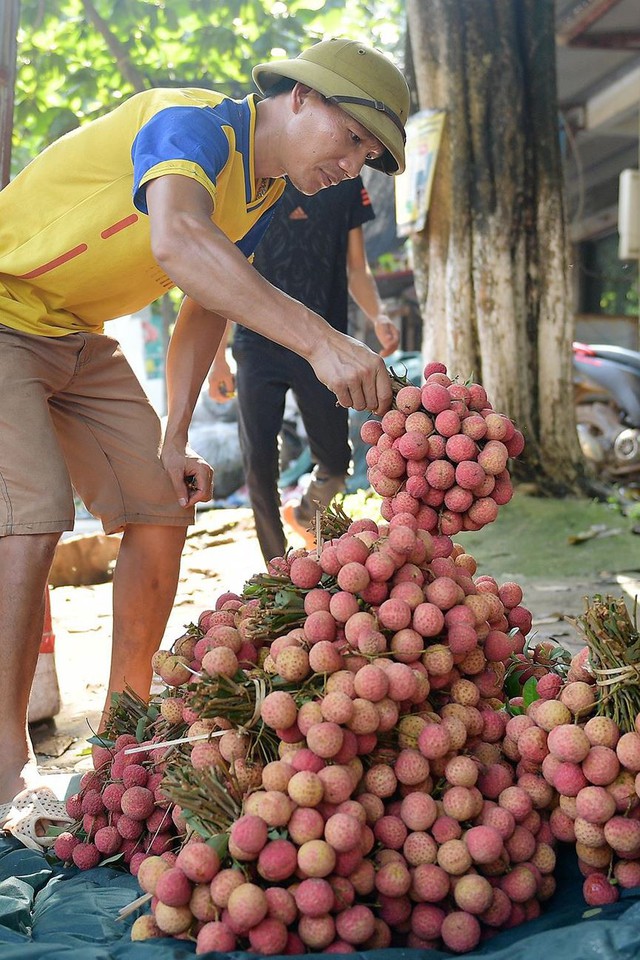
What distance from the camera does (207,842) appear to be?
56.7 inches

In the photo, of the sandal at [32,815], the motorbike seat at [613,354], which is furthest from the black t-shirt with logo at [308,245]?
the motorbike seat at [613,354]

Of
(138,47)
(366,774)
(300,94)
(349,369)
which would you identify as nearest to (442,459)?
(349,369)

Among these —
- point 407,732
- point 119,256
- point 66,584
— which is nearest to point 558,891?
point 407,732

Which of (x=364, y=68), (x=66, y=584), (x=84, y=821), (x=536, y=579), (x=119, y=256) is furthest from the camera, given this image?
(x=66, y=584)

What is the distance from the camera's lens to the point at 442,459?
195 cm

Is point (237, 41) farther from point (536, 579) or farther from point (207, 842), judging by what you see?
point (207, 842)

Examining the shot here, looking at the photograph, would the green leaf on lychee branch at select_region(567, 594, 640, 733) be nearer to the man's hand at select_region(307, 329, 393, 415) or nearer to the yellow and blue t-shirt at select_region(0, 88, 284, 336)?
the man's hand at select_region(307, 329, 393, 415)

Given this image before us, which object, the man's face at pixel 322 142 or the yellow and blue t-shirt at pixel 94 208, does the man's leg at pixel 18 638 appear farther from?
the man's face at pixel 322 142

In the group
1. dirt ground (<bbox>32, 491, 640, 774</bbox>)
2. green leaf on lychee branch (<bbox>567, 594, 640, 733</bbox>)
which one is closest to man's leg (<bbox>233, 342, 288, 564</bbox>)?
dirt ground (<bbox>32, 491, 640, 774</bbox>)

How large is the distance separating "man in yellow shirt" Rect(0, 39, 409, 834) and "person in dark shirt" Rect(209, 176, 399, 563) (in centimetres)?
123

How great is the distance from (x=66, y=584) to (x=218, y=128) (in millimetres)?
4393

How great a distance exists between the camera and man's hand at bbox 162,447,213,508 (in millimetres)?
2719

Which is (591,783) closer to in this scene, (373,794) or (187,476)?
(373,794)

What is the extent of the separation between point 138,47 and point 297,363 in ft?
18.2
